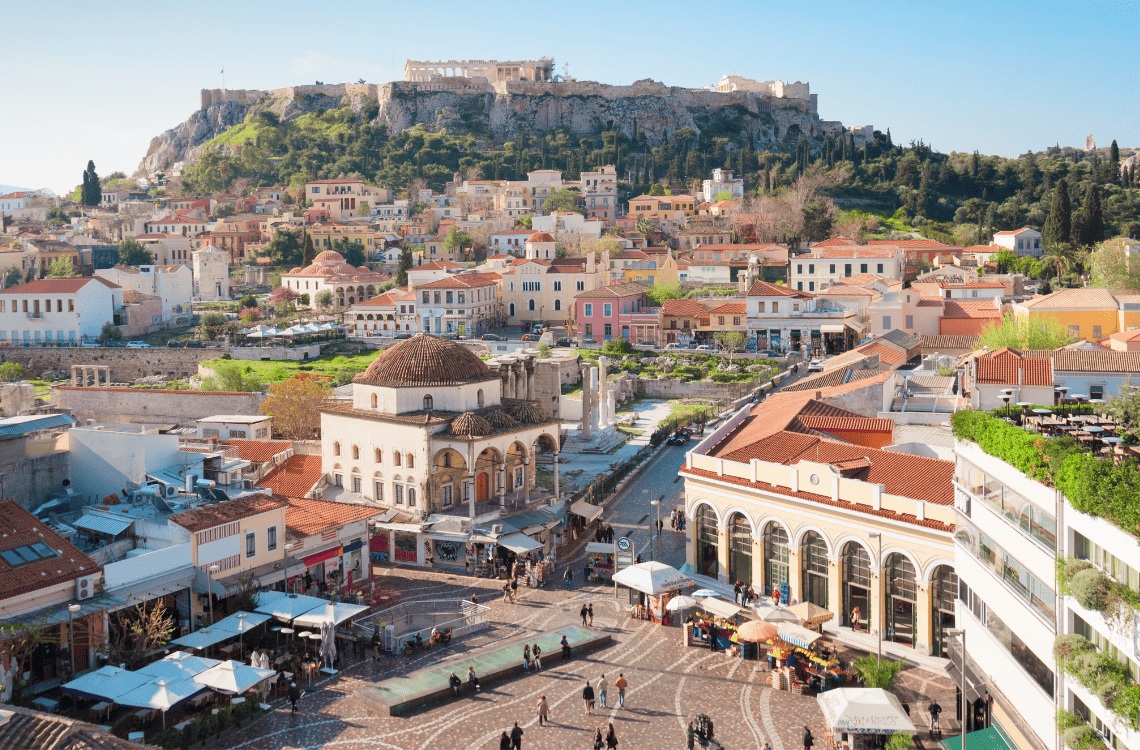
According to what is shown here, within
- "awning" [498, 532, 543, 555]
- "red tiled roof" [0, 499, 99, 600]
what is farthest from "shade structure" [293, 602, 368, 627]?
"awning" [498, 532, 543, 555]

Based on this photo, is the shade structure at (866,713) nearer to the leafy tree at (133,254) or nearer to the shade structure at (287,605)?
the shade structure at (287,605)

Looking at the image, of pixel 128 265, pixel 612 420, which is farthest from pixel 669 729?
pixel 128 265

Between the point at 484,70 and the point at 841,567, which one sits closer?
the point at 841,567

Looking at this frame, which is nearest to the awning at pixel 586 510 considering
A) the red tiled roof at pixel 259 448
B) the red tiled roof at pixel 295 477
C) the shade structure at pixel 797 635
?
the red tiled roof at pixel 295 477

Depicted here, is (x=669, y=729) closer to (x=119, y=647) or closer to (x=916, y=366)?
(x=119, y=647)

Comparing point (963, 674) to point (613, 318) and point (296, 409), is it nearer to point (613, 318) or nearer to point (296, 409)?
point (296, 409)

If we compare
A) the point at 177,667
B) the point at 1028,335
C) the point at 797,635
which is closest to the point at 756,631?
the point at 797,635

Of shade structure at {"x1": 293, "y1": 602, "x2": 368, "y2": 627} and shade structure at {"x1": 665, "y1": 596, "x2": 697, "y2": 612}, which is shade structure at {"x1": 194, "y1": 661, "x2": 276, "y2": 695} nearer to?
shade structure at {"x1": 293, "y1": 602, "x2": 368, "y2": 627}
